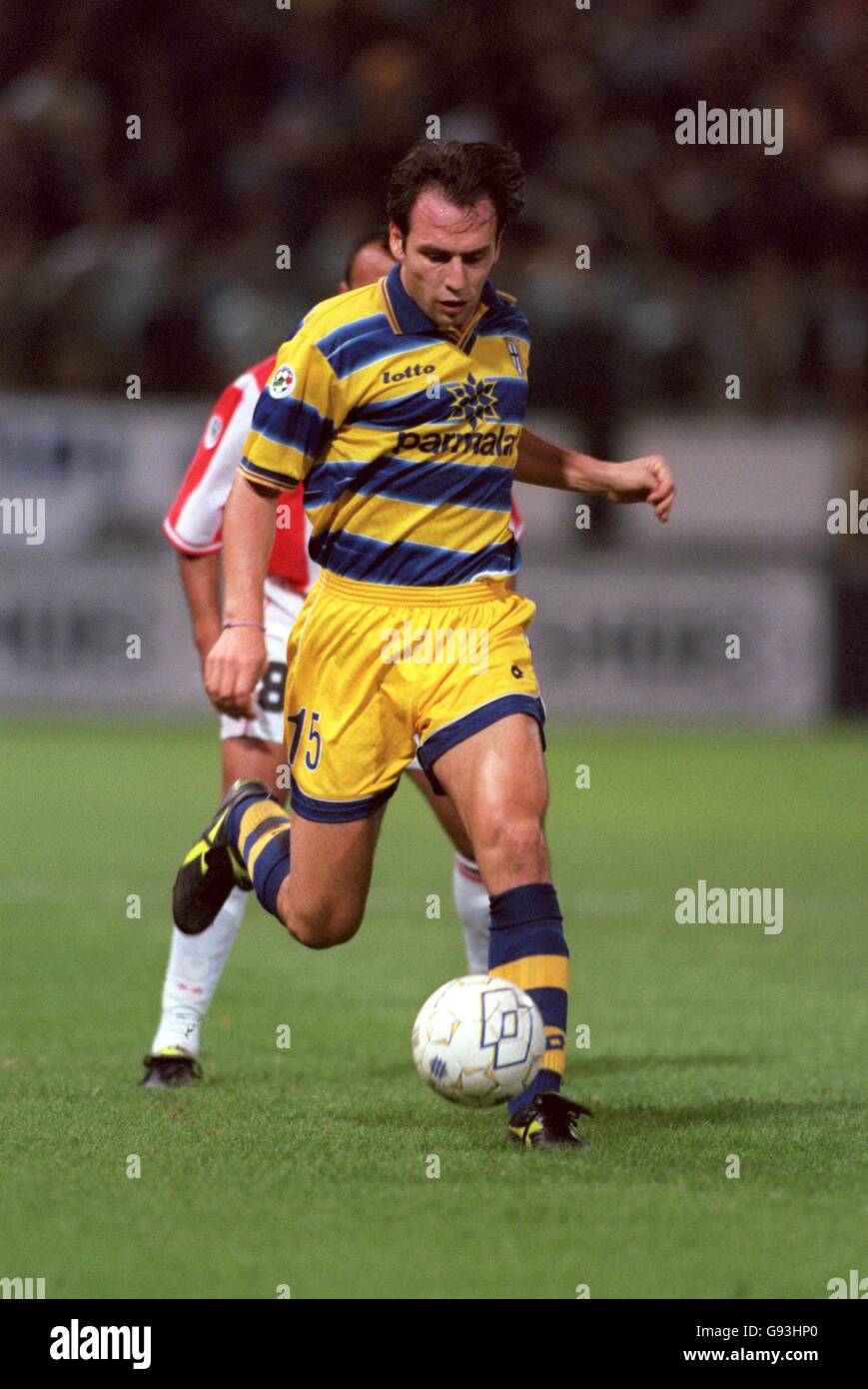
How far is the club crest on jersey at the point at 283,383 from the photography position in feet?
16.1

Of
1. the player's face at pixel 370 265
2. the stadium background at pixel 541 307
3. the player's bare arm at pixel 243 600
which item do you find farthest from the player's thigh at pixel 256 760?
the stadium background at pixel 541 307

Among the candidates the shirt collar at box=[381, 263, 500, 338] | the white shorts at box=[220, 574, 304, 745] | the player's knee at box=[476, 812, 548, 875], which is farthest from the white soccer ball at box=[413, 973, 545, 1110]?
the white shorts at box=[220, 574, 304, 745]

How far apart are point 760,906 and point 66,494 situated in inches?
424

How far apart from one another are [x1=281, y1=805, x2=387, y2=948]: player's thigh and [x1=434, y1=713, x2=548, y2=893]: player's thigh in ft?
1.05

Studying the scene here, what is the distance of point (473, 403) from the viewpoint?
500 cm

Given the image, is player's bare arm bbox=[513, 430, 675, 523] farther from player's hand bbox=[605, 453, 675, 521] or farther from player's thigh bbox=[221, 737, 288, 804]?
player's thigh bbox=[221, 737, 288, 804]

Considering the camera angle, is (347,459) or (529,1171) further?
(347,459)

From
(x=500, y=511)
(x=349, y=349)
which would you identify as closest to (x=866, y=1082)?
(x=500, y=511)

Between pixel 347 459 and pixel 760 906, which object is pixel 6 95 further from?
pixel 347 459

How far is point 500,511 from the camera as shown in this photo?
16.7 ft

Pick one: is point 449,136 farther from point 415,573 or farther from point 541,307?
point 415,573

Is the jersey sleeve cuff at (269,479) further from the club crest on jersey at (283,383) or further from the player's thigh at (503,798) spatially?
the player's thigh at (503,798)

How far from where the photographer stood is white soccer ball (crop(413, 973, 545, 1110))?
14.7ft
